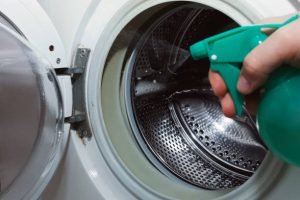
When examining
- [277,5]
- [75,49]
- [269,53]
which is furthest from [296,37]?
[75,49]

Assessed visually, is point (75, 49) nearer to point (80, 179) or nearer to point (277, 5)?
point (80, 179)

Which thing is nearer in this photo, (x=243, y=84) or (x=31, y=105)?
(x=243, y=84)

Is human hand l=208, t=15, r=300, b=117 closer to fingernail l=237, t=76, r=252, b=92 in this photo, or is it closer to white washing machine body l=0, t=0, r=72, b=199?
fingernail l=237, t=76, r=252, b=92

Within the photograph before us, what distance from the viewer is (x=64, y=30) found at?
93 centimetres

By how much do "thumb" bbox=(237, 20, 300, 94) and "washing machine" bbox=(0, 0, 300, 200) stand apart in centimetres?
21

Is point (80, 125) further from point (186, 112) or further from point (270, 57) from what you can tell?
point (270, 57)

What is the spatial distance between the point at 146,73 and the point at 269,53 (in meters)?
0.55

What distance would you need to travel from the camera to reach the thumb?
0.52m

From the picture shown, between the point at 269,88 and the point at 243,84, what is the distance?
0.13ft

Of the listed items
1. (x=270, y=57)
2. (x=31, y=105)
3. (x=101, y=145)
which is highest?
(x=270, y=57)

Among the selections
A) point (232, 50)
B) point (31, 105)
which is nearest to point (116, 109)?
point (31, 105)

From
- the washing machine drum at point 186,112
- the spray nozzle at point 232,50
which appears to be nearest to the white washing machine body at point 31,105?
the washing machine drum at point 186,112

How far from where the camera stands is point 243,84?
59 cm

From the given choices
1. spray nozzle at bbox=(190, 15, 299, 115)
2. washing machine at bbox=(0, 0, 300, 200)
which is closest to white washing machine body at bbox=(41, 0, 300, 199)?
washing machine at bbox=(0, 0, 300, 200)
